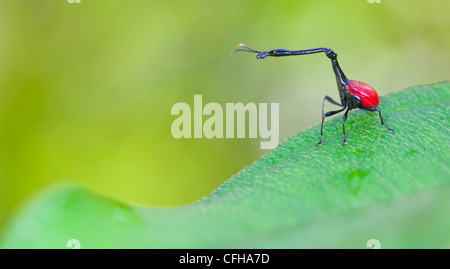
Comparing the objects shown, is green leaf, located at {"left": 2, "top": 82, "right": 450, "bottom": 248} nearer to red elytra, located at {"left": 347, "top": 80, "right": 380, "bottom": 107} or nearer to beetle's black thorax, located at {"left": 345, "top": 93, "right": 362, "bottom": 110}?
red elytra, located at {"left": 347, "top": 80, "right": 380, "bottom": 107}

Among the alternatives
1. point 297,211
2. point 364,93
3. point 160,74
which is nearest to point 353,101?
point 364,93

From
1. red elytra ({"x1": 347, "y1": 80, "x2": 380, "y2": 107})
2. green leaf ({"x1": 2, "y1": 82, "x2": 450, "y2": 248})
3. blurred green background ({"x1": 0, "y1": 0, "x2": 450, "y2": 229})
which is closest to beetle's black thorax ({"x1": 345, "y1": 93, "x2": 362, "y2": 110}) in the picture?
red elytra ({"x1": 347, "y1": 80, "x2": 380, "y2": 107})

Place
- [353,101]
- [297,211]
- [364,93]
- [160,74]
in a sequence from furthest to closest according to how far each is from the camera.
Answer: [160,74] → [353,101] → [364,93] → [297,211]

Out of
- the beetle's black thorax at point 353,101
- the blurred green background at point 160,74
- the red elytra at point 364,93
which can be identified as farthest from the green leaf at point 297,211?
the blurred green background at point 160,74

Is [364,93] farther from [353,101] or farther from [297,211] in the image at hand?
[297,211]

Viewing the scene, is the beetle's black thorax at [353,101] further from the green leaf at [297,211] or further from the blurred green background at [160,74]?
the blurred green background at [160,74]
